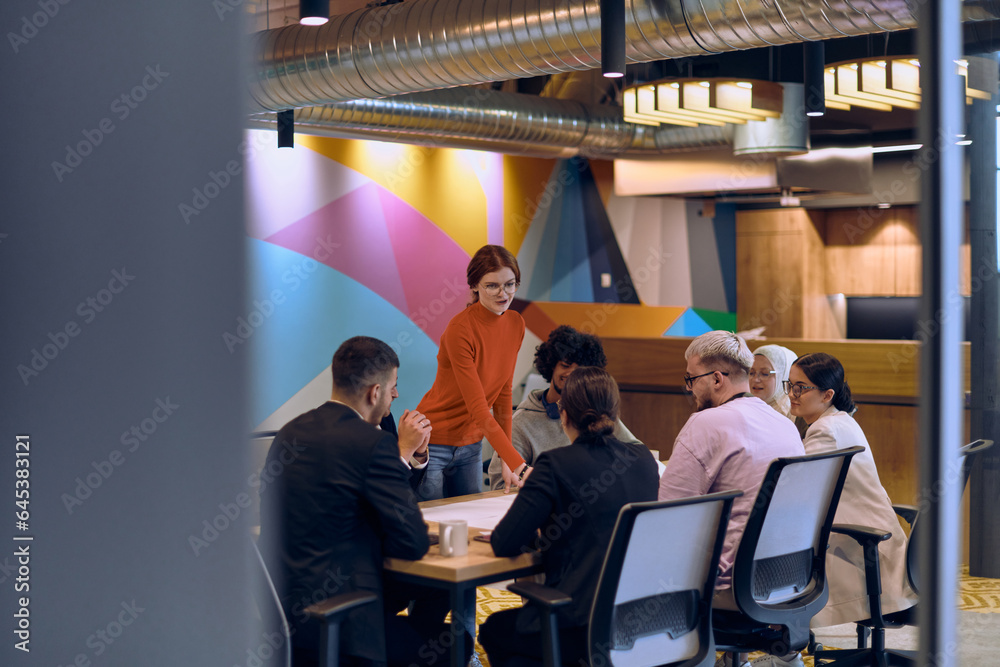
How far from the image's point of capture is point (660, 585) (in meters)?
2.45

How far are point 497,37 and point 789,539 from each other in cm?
259

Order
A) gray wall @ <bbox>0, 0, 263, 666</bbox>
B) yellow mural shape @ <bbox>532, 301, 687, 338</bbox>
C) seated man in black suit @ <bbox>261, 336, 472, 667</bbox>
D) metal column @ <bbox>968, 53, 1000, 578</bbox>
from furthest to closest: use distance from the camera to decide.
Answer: yellow mural shape @ <bbox>532, 301, 687, 338</bbox> < seated man in black suit @ <bbox>261, 336, 472, 667</bbox> < metal column @ <bbox>968, 53, 1000, 578</bbox> < gray wall @ <bbox>0, 0, 263, 666</bbox>

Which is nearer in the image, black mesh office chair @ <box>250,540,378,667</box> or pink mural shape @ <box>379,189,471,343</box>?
black mesh office chair @ <box>250,540,378,667</box>

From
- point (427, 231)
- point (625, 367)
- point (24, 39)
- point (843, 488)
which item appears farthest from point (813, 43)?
point (24, 39)

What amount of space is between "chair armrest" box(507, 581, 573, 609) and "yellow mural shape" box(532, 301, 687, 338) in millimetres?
6673

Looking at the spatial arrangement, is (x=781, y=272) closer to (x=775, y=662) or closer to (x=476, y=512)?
(x=775, y=662)

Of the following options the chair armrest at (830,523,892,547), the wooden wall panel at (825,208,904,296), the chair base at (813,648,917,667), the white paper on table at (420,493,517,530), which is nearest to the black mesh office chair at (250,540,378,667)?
the white paper on table at (420,493,517,530)

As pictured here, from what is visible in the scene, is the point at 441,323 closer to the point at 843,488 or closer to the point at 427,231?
the point at 427,231

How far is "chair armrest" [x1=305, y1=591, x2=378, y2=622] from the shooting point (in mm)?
2256

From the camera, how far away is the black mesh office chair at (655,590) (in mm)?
2318

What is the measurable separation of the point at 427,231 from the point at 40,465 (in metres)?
7.23

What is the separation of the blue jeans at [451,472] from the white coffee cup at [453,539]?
1.12 metres

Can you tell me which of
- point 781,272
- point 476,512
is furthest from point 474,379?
point 781,272

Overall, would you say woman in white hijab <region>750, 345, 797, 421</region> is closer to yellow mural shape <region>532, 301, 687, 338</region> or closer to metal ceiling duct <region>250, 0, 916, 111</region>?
metal ceiling duct <region>250, 0, 916, 111</region>
